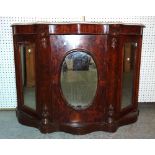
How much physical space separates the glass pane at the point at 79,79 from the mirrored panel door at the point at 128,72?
29cm

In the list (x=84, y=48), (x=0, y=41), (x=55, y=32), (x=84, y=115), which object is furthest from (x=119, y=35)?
(x=0, y=41)

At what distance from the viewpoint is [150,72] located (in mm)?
2295

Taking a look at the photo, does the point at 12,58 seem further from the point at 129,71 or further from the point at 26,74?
the point at 129,71

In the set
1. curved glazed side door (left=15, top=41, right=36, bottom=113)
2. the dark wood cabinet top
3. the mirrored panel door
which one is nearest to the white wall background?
curved glazed side door (left=15, top=41, right=36, bottom=113)

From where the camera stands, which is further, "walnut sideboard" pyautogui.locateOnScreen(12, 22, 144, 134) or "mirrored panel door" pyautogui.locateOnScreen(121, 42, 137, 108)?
"mirrored panel door" pyautogui.locateOnScreen(121, 42, 137, 108)

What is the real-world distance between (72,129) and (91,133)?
165mm

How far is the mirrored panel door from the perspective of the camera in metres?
1.81

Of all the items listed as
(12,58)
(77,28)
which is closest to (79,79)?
(77,28)

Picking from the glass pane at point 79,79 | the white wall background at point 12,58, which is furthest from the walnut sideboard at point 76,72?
the white wall background at point 12,58

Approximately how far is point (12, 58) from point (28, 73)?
439 millimetres

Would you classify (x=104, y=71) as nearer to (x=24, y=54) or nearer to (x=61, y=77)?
(x=61, y=77)

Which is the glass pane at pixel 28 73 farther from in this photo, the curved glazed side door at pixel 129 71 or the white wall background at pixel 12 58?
the curved glazed side door at pixel 129 71

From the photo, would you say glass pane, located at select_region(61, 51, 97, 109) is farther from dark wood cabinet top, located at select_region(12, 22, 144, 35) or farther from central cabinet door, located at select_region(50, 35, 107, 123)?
dark wood cabinet top, located at select_region(12, 22, 144, 35)

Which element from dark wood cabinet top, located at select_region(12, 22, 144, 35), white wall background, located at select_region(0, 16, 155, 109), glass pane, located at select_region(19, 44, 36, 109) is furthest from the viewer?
white wall background, located at select_region(0, 16, 155, 109)
